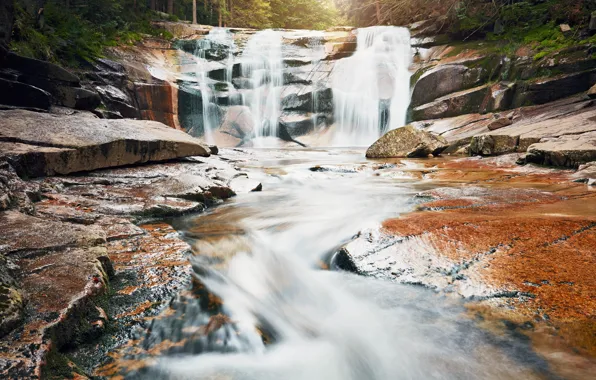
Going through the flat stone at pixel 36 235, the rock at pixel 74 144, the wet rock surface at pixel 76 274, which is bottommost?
the wet rock surface at pixel 76 274

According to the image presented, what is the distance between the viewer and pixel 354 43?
1984 centimetres

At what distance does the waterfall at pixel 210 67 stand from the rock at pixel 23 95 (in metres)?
9.96

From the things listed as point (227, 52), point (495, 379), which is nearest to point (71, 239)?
point (495, 379)

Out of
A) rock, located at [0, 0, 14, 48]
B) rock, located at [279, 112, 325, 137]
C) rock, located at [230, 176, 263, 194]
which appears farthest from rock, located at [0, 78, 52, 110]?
rock, located at [279, 112, 325, 137]

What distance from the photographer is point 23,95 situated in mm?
7109

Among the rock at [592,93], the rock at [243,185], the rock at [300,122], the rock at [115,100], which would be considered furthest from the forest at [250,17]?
the rock at [243,185]

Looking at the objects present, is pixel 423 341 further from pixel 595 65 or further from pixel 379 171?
pixel 595 65

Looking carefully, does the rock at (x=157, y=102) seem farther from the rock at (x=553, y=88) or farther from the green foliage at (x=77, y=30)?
the rock at (x=553, y=88)

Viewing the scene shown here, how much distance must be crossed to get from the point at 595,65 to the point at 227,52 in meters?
17.4

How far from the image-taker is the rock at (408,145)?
10.4 metres

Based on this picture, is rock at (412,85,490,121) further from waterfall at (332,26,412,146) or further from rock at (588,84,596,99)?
rock at (588,84,596,99)

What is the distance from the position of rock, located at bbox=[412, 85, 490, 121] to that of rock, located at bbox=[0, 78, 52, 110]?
13.7m

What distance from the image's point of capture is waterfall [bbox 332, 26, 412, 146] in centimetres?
1636

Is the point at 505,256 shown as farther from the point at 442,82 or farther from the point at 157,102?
the point at 157,102
